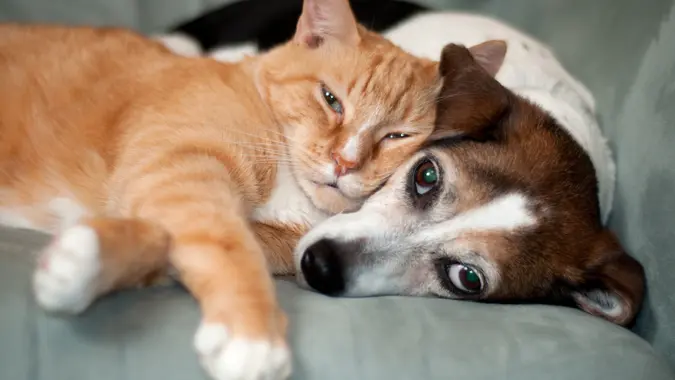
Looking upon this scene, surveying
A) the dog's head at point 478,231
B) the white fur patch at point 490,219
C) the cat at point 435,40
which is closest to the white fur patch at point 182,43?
the cat at point 435,40

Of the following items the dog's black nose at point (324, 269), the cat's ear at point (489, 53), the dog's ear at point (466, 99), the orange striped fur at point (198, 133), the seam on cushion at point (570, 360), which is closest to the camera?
the seam on cushion at point (570, 360)

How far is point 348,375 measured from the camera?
3.28 feet

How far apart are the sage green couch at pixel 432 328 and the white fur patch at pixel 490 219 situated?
7.6 inches

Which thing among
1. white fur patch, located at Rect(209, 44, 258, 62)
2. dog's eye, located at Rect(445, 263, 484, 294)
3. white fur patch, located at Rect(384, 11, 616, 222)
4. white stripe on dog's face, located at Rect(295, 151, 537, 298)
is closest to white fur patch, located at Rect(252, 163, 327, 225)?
white stripe on dog's face, located at Rect(295, 151, 537, 298)

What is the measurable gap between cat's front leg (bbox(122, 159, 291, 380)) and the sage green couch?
50 millimetres

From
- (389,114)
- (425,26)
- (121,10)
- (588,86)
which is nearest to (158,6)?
(121,10)

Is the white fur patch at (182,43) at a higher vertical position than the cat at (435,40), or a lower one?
lower

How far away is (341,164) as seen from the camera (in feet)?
4.79

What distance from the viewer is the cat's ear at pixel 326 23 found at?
1.62m

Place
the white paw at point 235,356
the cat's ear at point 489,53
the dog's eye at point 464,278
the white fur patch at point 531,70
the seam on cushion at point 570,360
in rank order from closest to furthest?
the white paw at point 235,356 < the seam on cushion at point 570,360 < the dog's eye at point 464,278 < the cat's ear at point 489,53 < the white fur patch at point 531,70

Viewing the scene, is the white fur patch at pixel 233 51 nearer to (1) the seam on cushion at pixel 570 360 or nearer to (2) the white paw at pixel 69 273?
(2) the white paw at pixel 69 273

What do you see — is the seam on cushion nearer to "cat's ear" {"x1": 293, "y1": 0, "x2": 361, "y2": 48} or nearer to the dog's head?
the dog's head

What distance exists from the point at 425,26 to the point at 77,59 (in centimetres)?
115

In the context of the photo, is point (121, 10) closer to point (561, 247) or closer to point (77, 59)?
point (77, 59)
